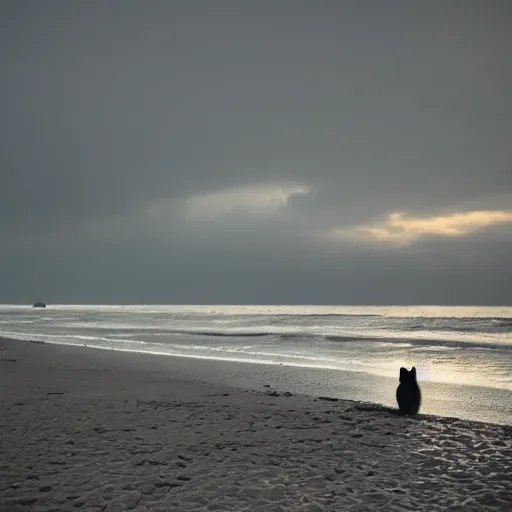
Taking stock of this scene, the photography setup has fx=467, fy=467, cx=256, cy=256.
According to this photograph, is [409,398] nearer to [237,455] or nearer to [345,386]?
[345,386]

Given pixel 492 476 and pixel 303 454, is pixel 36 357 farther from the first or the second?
pixel 492 476

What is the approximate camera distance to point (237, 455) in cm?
736

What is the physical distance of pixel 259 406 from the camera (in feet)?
36.1

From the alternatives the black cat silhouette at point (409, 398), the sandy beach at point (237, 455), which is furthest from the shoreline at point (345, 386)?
the sandy beach at point (237, 455)

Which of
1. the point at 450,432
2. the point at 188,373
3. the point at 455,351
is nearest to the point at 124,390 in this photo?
the point at 188,373

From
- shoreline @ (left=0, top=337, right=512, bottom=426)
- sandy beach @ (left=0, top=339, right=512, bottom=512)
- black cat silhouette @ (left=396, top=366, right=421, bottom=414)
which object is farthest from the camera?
shoreline @ (left=0, top=337, right=512, bottom=426)

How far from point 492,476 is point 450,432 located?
7.80ft

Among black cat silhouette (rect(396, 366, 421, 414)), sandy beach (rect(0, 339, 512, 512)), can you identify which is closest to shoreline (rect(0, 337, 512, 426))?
black cat silhouette (rect(396, 366, 421, 414))

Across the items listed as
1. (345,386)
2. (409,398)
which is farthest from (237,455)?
(345,386)

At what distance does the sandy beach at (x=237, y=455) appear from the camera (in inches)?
222

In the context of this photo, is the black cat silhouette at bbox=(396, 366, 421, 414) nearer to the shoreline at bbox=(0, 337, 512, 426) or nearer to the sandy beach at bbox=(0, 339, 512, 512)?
the sandy beach at bbox=(0, 339, 512, 512)

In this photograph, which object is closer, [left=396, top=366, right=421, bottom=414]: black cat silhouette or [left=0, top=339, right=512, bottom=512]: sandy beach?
[left=0, top=339, right=512, bottom=512]: sandy beach

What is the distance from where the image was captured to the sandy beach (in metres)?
5.64

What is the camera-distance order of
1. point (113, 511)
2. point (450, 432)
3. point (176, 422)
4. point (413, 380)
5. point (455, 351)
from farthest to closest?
point (455, 351) < point (413, 380) < point (176, 422) < point (450, 432) < point (113, 511)
